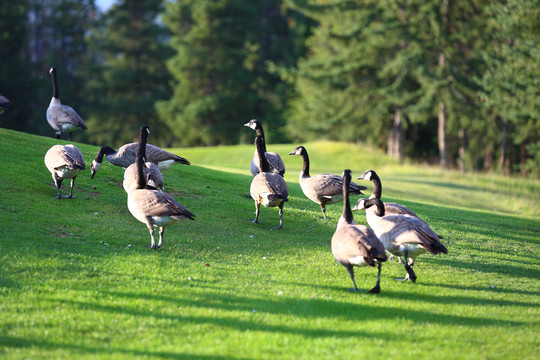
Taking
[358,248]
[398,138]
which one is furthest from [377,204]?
[398,138]

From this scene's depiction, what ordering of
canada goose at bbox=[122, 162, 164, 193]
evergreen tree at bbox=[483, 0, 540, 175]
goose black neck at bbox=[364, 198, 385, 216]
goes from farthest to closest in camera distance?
evergreen tree at bbox=[483, 0, 540, 175] < canada goose at bbox=[122, 162, 164, 193] < goose black neck at bbox=[364, 198, 385, 216]

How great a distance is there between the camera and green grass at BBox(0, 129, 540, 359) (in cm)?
748

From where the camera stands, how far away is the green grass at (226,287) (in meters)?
7.48

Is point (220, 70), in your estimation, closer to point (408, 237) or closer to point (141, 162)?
point (141, 162)

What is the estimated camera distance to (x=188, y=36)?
2498 inches

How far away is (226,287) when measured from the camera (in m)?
9.61

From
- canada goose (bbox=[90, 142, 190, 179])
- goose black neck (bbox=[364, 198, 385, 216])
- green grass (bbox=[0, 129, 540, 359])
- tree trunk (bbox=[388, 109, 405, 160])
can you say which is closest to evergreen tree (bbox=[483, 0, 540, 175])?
tree trunk (bbox=[388, 109, 405, 160])

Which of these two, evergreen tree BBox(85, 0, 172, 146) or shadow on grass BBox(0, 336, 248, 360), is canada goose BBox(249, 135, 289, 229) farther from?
evergreen tree BBox(85, 0, 172, 146)

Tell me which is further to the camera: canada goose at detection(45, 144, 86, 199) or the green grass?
canada goose at detection(45, 144, 86, 199)

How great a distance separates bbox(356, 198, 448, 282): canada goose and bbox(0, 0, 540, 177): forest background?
30.4 m


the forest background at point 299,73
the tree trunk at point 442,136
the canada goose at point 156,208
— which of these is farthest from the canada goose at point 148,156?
the tree trunk at point 442,136

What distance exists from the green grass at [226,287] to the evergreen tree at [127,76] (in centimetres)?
5026

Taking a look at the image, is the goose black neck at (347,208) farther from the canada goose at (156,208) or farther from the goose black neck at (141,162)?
the goose black neck at (141,162)

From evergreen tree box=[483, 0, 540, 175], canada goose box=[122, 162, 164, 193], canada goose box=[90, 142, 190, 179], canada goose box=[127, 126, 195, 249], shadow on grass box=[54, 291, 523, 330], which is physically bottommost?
shadow on grass box=[54, 291, 523, 330]
